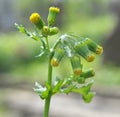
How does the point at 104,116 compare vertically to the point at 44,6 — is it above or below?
below

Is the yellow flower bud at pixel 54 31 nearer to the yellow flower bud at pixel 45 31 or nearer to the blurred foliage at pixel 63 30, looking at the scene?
the yellow flower bud at pixel 45 31

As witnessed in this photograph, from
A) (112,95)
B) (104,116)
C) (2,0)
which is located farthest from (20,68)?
(2,0)

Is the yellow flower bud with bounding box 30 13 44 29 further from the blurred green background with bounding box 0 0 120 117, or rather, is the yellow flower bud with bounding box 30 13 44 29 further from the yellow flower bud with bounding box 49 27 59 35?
the blurred green background with bounding box 0 0 120 117

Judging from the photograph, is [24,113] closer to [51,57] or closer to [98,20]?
[51,57]

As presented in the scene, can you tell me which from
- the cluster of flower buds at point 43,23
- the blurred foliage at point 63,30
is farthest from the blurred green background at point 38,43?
the cluster of flower buds at point 43,23

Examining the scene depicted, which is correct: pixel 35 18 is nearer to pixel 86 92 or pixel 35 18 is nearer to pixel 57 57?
pixel 57 57

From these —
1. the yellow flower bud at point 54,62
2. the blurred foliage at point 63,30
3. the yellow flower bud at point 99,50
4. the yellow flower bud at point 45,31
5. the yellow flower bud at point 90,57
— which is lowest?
the yellow flower bud at point 54,62
